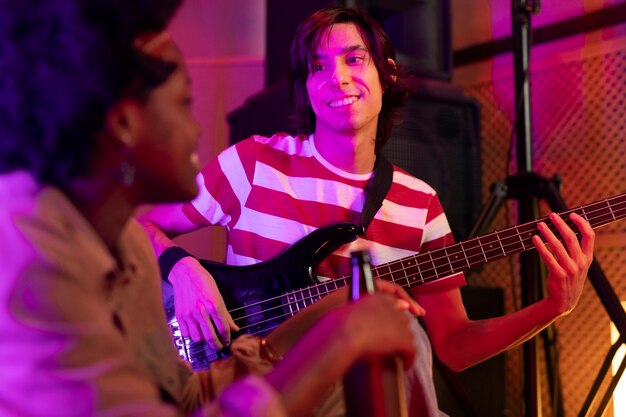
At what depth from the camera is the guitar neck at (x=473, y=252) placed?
1540 millimetres

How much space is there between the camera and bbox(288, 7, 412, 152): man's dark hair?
5.74 ft

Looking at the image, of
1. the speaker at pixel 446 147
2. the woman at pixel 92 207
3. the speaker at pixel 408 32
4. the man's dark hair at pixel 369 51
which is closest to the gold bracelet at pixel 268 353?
the woman at pixel 92 207

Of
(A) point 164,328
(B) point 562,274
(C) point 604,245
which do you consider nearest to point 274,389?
(A) point 164,328

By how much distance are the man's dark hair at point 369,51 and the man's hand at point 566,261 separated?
575mm

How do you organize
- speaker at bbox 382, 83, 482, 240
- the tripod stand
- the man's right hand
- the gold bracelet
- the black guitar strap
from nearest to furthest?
the gold bracelet < the man's right hand < the black guitar strap < the tripod stand < speaker at bbox 382, 83, 482, 240

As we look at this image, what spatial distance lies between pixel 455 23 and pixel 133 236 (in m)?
2.24

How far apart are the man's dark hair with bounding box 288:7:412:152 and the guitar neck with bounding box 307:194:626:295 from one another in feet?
1.43

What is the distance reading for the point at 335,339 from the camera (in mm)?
683

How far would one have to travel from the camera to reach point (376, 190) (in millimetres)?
1683

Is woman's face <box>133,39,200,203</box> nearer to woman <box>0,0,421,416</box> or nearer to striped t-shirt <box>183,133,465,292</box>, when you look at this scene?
woman <box>0,0,421,416</box>

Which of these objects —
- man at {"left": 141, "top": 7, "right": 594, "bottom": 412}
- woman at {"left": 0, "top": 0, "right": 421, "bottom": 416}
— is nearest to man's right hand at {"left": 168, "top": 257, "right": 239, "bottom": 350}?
man at {"left": 141, "top": 7, "right": 594, "bottom": 412}

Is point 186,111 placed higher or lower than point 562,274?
higher

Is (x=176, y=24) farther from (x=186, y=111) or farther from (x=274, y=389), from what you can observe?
(x=274, y=389)

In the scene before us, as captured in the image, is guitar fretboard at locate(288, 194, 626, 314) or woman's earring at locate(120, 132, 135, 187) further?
guitar fretboard at locate(288, 194, 626, 314)
